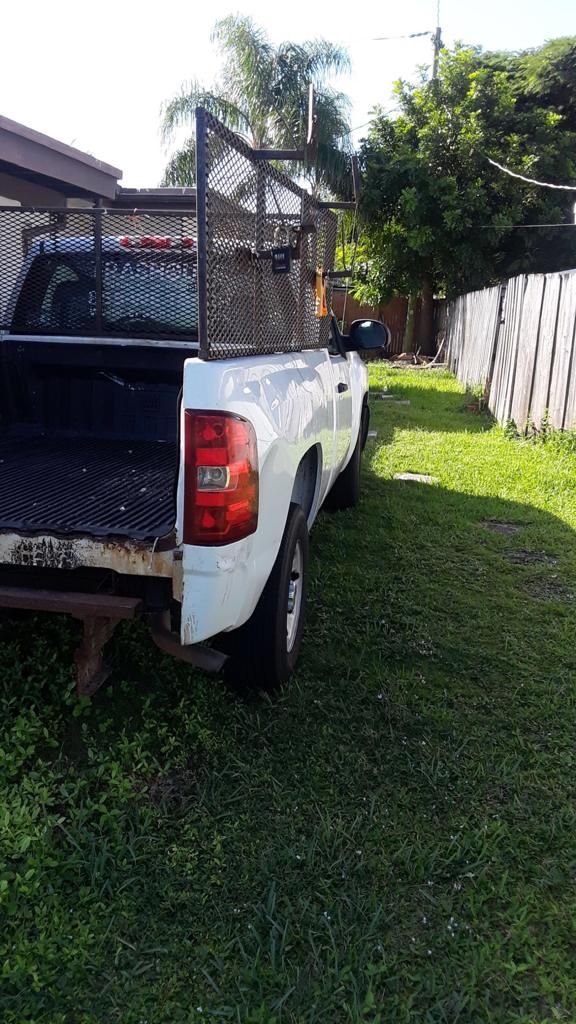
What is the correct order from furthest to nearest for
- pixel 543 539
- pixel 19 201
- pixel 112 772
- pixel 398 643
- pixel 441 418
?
pixel 441 418 → pixel 19 201 → pixel 543 539 → pixel 398 643 → pixel 112 772

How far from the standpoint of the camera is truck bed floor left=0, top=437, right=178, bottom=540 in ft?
9.05

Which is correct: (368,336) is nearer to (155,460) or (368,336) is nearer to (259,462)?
(155,460)

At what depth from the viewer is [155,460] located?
13.0 feet

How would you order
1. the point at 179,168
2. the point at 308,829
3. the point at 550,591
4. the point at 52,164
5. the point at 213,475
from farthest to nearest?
the point at 179,168, the point at 52,164, the point at 550,591, the point at 308,829, the point at 213,475

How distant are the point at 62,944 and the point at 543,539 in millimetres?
4519

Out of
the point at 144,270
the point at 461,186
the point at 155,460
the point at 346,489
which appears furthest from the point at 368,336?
the point at 461,186

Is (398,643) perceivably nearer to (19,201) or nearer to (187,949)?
(187,949)

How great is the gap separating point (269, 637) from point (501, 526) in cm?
348

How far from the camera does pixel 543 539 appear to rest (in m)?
5.84

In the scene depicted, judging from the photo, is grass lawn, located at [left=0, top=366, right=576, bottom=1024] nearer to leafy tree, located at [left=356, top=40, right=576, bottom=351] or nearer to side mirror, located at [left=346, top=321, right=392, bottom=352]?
side mirror, located at [left=346, top=321, right=392, bottom=352]

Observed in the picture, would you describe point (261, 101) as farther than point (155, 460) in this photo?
Yes

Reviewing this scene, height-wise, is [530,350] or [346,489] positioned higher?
[530,350]

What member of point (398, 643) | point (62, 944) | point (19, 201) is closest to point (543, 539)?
point (398, 643)

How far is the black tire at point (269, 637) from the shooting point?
3178 mm
